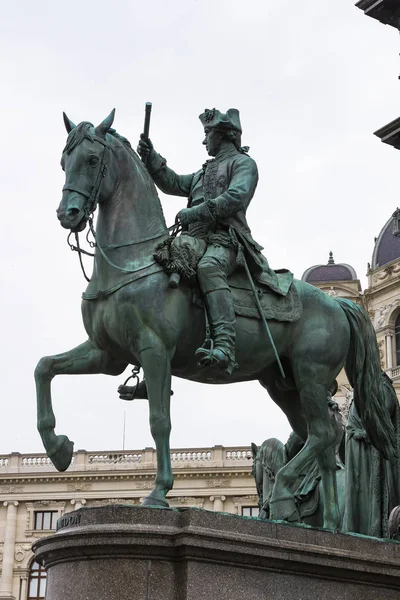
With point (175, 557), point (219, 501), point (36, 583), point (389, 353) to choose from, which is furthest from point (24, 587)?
point (175, 557)

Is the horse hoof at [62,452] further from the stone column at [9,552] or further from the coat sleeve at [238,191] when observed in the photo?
the stone column at [9,552]

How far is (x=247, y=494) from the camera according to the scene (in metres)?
47.2

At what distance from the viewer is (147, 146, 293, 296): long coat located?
7.65 metres

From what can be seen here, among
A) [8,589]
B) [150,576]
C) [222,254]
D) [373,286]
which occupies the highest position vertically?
[373,286]

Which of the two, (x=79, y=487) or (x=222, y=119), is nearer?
(x=222, y=119)

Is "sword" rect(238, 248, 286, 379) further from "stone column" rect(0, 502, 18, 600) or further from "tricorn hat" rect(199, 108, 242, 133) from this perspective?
"stone column" rect(0, 502, 18, 600)

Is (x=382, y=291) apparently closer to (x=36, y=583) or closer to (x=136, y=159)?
(x=36, y=583)

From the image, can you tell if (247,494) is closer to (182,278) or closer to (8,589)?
(8,589)

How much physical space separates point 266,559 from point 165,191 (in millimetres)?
3131

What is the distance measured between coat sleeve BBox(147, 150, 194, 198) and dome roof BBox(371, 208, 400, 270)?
4476 cm

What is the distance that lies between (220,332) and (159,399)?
24.3 inches

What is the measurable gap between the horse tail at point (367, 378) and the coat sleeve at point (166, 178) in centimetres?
152

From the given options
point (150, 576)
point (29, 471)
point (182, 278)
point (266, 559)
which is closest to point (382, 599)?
point (266, 559)

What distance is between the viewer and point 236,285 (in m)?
7.68
